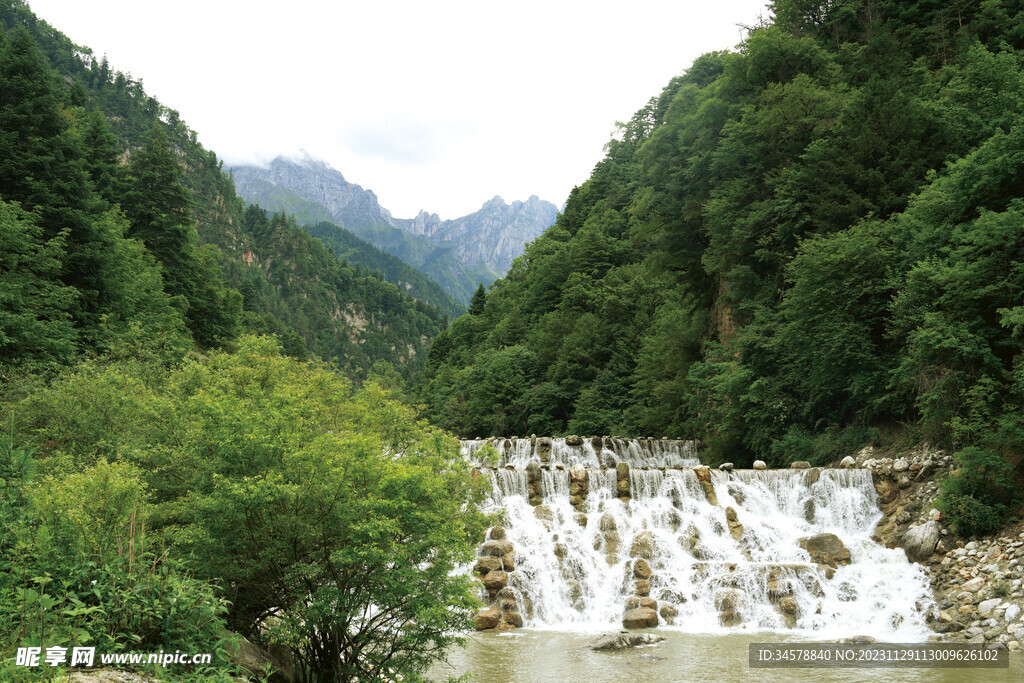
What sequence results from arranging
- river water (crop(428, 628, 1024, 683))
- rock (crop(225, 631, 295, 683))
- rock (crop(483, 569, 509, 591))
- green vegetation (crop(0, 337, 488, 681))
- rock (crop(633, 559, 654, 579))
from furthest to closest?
1. rock (crop(633, 559, 654, 579))
2. rock (crop(483, 569, 509, 591))
3. river water (crop(428, 628, 1024, 683))
4. rock (crop(225, 631, 295, 683))
5. green vegetation (crop(0, 337, 488, 681))

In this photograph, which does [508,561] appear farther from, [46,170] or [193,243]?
[193,243]

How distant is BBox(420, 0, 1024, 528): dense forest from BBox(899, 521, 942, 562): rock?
138cm

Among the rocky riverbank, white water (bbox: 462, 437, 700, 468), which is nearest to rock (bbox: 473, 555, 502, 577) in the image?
the rocky riverbank

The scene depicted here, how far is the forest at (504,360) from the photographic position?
7.52 m

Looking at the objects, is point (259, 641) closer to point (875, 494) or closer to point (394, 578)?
point (394, 578)

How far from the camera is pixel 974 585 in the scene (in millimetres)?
13516

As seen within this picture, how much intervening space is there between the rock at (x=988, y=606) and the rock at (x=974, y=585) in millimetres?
596

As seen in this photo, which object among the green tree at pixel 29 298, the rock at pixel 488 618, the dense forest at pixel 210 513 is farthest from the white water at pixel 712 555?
the green tree at pixel 29 298

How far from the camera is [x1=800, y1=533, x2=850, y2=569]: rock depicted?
52.8 feet

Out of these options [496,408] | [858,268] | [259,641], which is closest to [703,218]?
[858,268]

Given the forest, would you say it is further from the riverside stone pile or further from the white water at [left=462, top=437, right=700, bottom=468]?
the white water at [left=462, top=437, right=700, bottom=468]

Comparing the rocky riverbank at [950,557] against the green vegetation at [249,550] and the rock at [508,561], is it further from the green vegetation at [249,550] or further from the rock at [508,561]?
the green vegetation at [249,550]

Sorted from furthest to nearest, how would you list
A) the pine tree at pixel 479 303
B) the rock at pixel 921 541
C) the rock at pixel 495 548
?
the pine tree at pixel 479 303
the rock at pixel 495 548
the rock at pixel 921 541

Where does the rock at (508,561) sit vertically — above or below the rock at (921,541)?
below
